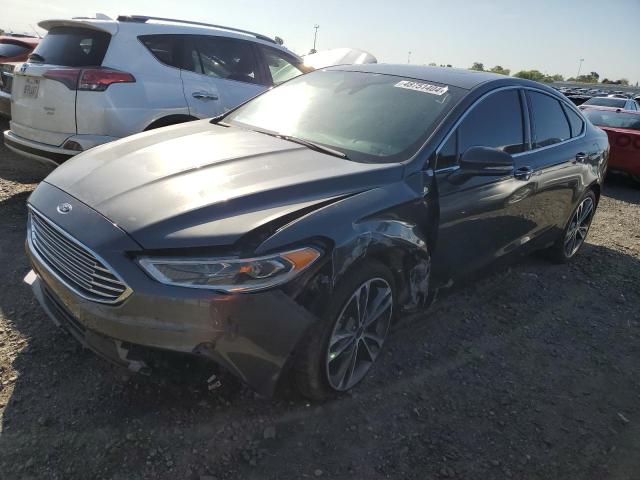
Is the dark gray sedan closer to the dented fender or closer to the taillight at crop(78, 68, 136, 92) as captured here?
the dented fender

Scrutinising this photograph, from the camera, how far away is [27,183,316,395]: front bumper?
6.53 feet

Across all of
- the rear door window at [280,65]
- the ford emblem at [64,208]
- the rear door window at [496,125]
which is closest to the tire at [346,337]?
the rear door window at [496,125]

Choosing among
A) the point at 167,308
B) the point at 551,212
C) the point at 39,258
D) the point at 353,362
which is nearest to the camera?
the point at 167,308

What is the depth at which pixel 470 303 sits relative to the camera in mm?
3936

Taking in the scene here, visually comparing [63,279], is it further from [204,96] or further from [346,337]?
[204,96]

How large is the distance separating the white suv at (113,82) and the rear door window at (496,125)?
2.84 meters

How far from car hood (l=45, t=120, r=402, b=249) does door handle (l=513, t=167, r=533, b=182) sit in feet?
4.01

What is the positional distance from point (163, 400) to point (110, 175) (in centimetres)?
113

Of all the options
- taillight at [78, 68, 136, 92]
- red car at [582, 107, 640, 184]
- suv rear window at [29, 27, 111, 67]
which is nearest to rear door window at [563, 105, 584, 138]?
taillight at [78, 68, 136, 92]

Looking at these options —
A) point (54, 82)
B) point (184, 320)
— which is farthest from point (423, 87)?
point (54, 82)

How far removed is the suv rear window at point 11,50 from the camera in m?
7.15

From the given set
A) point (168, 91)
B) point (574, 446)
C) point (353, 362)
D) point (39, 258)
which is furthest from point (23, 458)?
point (168, 91)

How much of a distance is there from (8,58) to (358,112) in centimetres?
621

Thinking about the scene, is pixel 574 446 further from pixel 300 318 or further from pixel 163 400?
pixel 163 400
